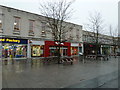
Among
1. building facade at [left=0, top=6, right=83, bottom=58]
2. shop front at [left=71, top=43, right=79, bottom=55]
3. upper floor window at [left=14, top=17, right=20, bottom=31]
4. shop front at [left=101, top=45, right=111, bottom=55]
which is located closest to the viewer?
building facade at [left=0, top=6, right=83, bottom=58]

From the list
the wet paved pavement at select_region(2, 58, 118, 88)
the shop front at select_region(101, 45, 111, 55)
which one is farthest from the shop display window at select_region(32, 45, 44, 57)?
the shop front at select_region(101, 45, 111, 55)

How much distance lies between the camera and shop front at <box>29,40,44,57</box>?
20422 mm

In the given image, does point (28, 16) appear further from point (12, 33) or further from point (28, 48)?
point (28, 48)

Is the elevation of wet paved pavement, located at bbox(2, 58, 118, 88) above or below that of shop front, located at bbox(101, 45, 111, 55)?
below

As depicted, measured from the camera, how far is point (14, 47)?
1861 cm

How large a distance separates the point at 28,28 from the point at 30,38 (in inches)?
78.6

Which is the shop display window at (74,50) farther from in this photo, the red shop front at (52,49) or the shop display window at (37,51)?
the shop display window at (37,51)

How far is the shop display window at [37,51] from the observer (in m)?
20.7

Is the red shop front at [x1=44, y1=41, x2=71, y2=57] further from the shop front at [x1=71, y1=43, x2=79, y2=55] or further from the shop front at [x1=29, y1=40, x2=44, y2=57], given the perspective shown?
the shop front at [x1=71, y1=43, x2=79, y2=55]

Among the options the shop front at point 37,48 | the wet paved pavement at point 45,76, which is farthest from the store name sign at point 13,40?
the wet paved pavement at point 45,76

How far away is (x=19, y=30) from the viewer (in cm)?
1880

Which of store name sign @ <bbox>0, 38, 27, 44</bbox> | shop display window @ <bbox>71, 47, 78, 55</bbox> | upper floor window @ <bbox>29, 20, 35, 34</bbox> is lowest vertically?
shop display window @ <bbox>71, 47, 78, 55</bbox>

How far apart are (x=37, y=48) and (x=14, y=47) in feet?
14.6

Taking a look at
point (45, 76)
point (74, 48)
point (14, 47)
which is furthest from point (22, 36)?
point (74, 48)
